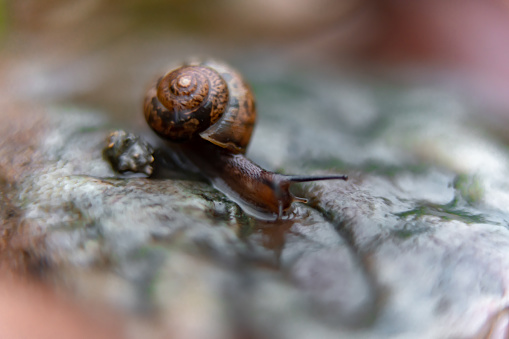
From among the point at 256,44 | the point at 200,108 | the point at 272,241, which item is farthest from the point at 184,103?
the point at 256,44

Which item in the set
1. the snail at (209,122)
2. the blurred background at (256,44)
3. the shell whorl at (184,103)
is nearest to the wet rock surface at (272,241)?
the snail at (209,122)

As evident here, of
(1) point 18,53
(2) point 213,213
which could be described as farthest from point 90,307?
(1) point 18,53

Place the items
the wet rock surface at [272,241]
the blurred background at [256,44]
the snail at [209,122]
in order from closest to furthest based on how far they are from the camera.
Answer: the wet rock surface at [272,241] → the snail at [209,122] → the blurred background at [256,44]

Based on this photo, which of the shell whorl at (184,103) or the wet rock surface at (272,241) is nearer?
the wet rock surface at (272,241)

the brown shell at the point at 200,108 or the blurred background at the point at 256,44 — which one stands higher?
the blurred background at the point at 256,44

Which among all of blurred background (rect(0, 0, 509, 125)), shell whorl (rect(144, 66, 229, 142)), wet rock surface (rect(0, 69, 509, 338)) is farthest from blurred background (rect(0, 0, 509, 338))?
wet rock surface (rect(0, 69, 509, 338))

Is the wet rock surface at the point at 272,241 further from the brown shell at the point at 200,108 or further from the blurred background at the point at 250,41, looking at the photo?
the blurred background at the point at 250,41

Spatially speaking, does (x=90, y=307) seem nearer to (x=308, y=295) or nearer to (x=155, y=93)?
(x=308, y=295)

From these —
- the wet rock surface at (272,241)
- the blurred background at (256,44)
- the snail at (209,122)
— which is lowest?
the wet rock surface at (272,241)

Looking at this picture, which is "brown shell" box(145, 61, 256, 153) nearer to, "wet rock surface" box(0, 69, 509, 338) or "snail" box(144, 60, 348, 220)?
"snail" box(144, 60, 348, 220)
